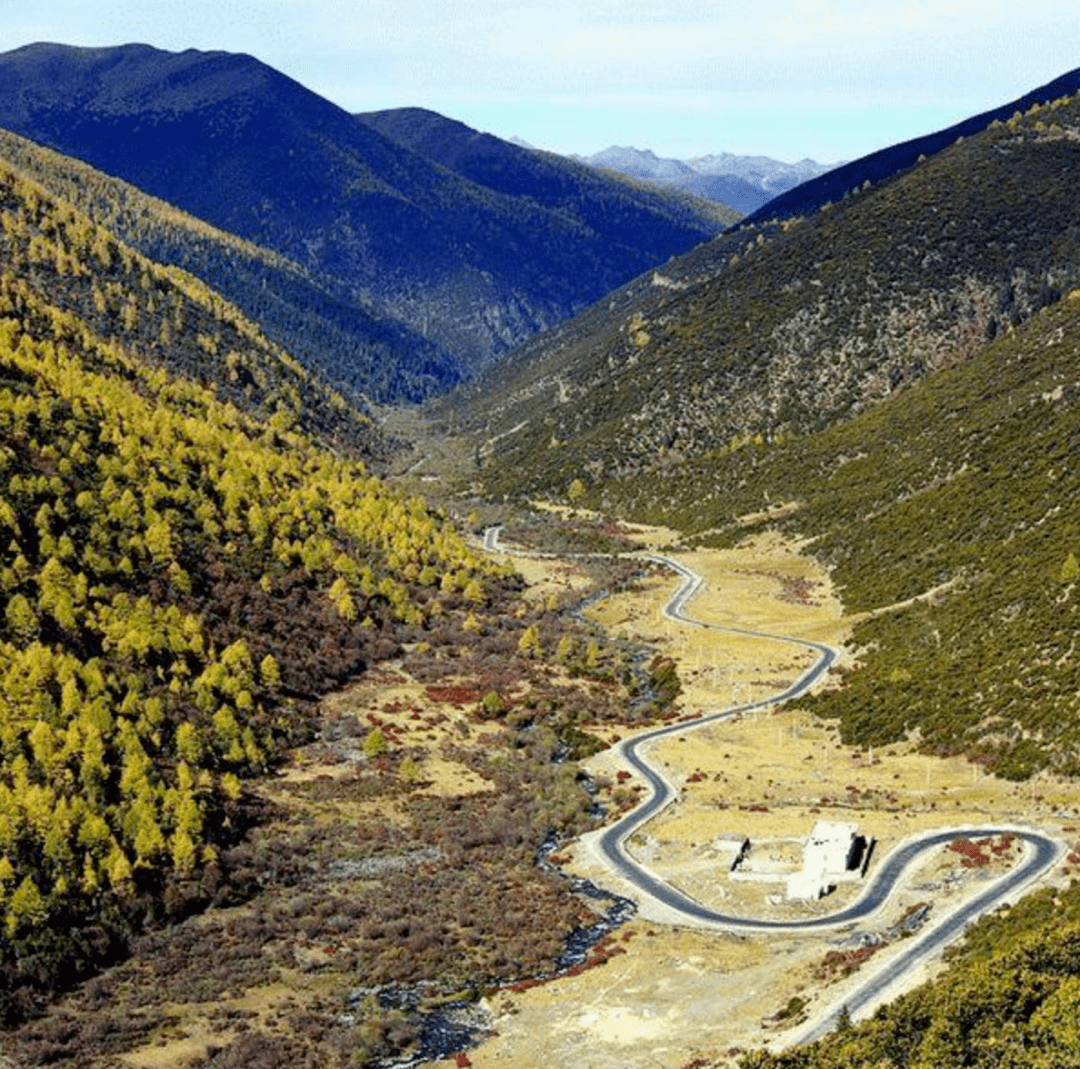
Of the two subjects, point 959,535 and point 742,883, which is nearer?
point 742,883

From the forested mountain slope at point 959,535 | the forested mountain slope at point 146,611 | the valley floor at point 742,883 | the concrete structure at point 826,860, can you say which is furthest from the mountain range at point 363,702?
the concrete structure at point 826,860

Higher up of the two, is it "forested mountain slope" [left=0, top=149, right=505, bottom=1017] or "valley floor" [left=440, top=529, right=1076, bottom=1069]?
"forested mountain slope" [left=0, top=149, right=505, bottom=1017]

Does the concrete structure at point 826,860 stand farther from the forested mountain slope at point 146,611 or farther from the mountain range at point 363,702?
the forested mountain slope at point 146,611

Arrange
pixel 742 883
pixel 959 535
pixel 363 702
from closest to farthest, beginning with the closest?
pixel 742 883, pixel 363 702, pixel 959 535

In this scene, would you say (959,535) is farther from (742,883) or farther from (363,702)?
(742,883)

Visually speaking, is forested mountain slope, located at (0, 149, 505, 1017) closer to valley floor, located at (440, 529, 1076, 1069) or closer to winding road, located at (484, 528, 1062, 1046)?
valley floor, located at (440, 529, 1076, 1069)

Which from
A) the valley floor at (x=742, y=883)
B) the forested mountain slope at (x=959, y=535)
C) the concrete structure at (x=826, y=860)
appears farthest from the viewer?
the forested mountain slope at (x=959, y=535)

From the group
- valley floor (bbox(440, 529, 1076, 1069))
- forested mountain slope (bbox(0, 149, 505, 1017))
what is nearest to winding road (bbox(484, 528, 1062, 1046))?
valley floor (bbox(440, 529, 1076, 1069))

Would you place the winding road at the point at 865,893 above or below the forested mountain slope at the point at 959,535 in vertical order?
below

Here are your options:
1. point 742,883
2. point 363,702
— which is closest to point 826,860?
point 742,883
